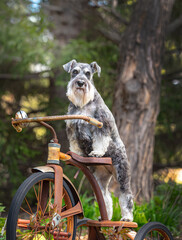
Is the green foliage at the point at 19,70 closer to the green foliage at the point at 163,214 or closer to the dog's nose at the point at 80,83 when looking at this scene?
the green foliage at the point at 163,214

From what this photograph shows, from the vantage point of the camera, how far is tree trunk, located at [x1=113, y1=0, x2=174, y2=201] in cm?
512

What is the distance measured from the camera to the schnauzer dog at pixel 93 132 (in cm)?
264

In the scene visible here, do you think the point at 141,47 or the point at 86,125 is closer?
the point at 86,125

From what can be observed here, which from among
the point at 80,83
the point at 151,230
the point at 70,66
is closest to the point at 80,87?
the point at 80,83

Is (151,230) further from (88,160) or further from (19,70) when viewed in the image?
(19,70)

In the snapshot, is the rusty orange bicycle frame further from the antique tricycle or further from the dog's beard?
the dog's beard

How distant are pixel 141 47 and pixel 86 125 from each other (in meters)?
3.07

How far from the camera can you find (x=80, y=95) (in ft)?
8.56

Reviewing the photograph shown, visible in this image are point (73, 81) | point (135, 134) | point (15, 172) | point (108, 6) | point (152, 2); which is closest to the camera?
point (73, 81)

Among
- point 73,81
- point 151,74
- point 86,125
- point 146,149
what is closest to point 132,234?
point 86,125

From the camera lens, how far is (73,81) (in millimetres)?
2623

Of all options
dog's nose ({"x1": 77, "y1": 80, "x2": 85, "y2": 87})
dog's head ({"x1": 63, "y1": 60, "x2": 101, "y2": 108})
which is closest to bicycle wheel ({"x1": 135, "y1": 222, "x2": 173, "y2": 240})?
dog's head ({"x1": 63, "y1": 60, "x2": 101, "y2": 108})

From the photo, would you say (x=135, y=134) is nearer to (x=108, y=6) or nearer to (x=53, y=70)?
(x=53, y=70)

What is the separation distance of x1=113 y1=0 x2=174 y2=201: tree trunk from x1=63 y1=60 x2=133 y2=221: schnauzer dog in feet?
7.29
